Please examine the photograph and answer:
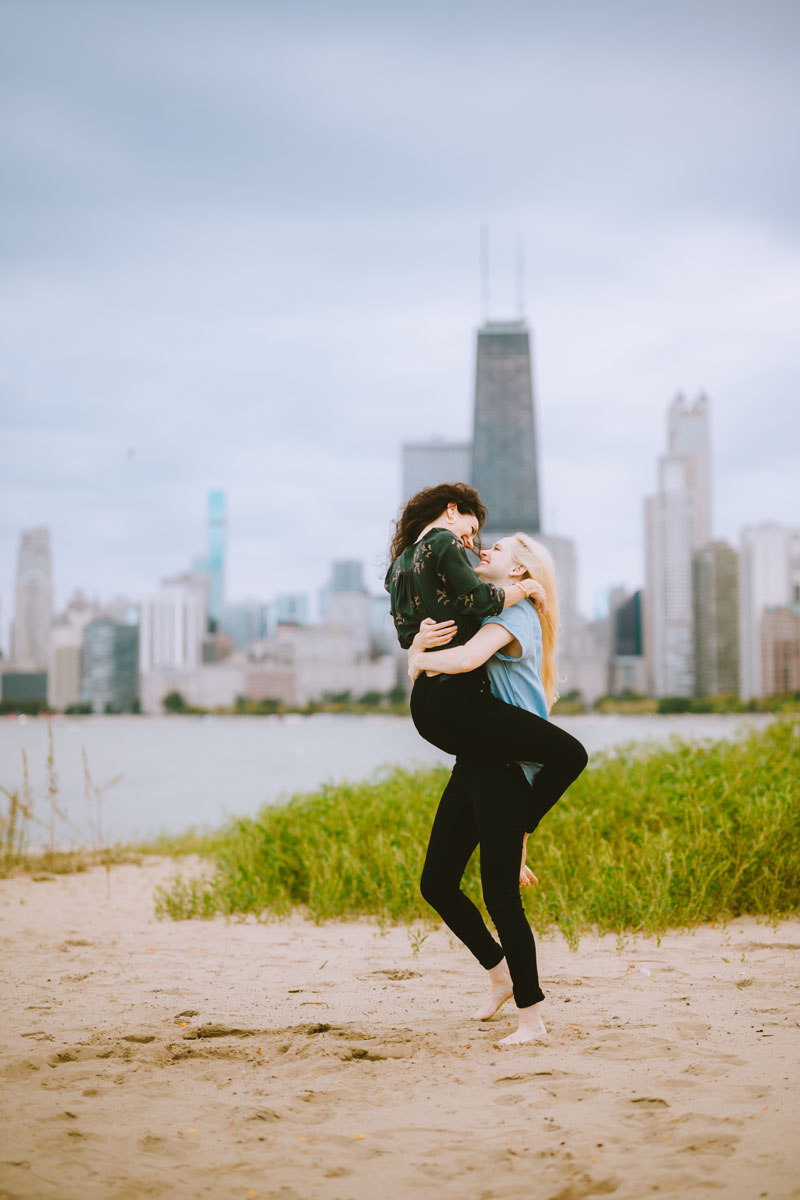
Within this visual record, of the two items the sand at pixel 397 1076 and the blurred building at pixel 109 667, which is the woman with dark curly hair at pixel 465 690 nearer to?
the sand at pixel 397 1076

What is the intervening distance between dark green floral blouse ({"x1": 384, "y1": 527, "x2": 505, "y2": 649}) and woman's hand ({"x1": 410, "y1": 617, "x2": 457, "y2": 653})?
50 millimetres

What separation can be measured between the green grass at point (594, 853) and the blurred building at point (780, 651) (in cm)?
6641

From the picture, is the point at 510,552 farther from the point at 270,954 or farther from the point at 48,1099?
the point at 270,954

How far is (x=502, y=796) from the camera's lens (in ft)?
12.0

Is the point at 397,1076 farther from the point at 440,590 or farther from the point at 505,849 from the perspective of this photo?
the point at 440,590

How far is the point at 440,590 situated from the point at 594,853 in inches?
154

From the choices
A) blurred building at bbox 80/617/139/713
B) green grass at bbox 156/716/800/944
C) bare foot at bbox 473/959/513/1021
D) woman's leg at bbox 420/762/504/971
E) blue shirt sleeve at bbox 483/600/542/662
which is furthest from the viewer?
blurred building at bbox 80/617/139/713

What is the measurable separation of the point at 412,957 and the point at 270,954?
31.9 inches

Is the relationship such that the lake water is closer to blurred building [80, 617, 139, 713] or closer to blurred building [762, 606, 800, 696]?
blurred building [762, 606, 800, 696]

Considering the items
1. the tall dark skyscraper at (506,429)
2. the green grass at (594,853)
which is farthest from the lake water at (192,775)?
the tall dark skyscraper at (506,429)

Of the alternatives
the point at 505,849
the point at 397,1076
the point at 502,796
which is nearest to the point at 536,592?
the point at 502,796

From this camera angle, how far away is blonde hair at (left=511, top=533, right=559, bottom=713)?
12.7 ft

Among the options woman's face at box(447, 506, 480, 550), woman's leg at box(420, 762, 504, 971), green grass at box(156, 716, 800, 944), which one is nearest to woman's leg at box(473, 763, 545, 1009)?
woman's leg at box(420, 762, 504, 971)

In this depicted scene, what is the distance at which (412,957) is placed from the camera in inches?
215
